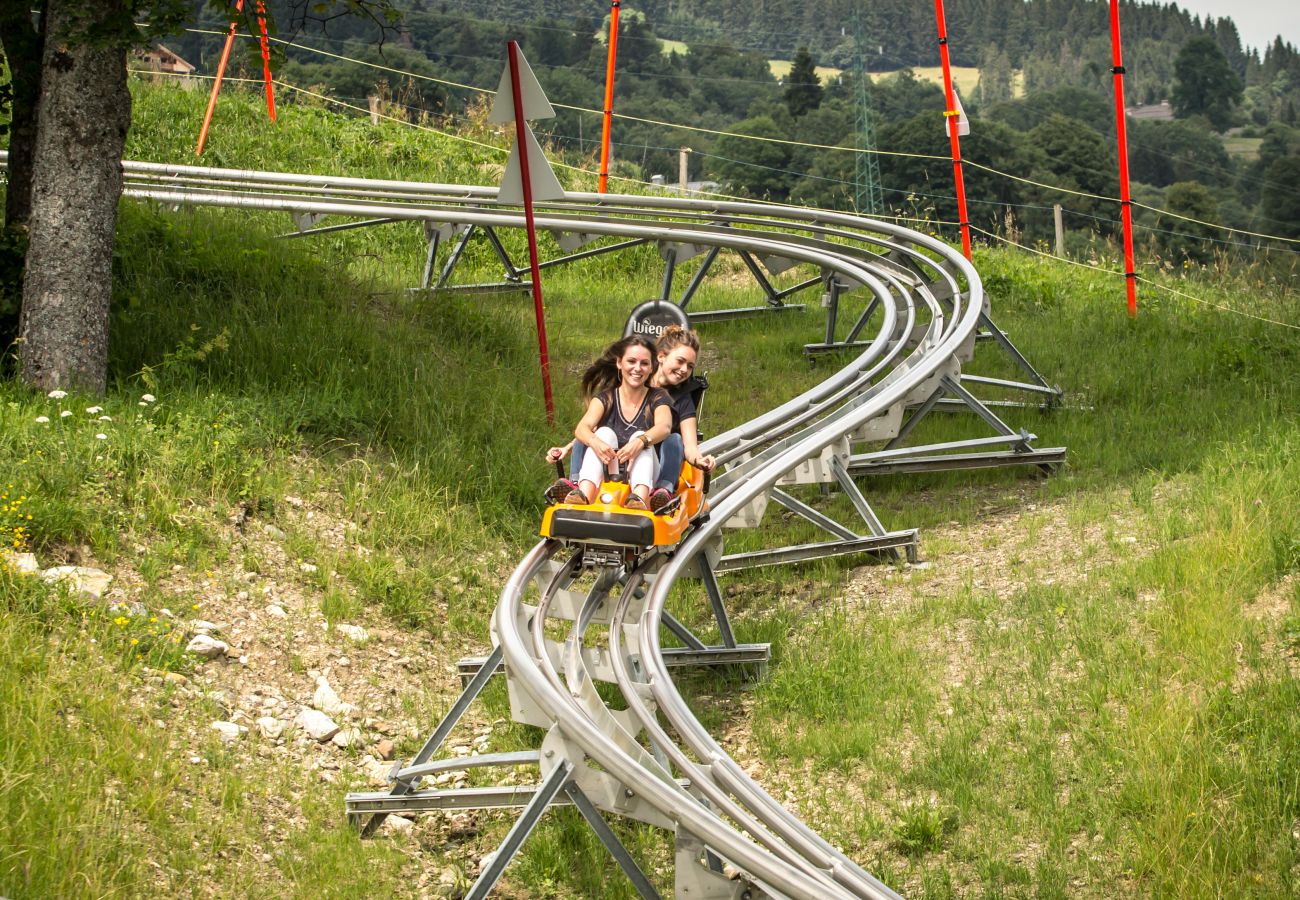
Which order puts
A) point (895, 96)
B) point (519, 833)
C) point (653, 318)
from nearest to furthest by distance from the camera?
point (519, 833), point (653, 318), point (895, 96)

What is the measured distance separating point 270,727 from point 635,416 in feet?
7.15

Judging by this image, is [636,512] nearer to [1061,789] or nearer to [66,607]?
[1061,789]

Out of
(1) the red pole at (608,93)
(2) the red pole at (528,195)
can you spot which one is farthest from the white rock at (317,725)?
(1) the red pole at (608,93)

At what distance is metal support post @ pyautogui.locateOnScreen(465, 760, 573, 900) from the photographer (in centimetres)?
457

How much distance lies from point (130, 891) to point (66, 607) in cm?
166

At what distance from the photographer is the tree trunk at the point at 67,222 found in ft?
25.1

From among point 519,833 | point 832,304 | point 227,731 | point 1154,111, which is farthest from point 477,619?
point 1154,111

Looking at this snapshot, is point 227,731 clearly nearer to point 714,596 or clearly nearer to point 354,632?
point 354,632

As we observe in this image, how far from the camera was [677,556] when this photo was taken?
627 cm

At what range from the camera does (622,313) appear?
13828 mm

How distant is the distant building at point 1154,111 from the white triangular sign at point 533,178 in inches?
2857

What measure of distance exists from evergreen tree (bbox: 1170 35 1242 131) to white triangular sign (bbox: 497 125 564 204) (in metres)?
69.2

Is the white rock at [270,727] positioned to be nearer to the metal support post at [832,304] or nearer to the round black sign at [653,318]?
the round black sign at [653,318]

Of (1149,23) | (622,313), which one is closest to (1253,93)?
(1149,23)
